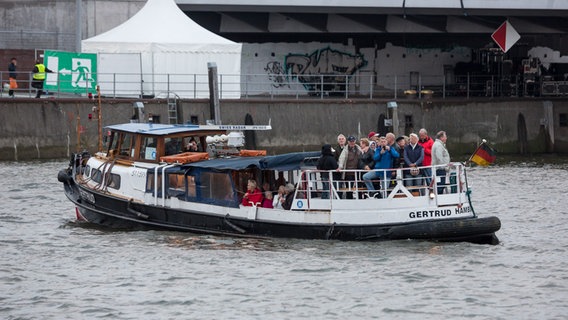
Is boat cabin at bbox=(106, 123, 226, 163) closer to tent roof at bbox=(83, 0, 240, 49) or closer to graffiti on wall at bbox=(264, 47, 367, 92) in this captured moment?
tent roof at bbox=(83, 0, 240, 49)

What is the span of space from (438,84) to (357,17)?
6451mm

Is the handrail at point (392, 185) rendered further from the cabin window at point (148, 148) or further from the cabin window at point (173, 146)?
the cabin window at point (148, 148)

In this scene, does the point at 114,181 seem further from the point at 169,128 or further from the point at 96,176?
the point at 169,128

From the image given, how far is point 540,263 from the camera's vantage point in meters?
28.1

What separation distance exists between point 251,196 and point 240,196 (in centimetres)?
39

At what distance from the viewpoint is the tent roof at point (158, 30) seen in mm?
50469

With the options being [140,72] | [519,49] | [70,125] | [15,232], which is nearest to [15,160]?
[70,125]

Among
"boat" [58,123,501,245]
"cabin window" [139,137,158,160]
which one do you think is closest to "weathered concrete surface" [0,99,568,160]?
"boat" [58,123,501,245]

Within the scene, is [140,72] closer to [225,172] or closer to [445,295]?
[225,172]

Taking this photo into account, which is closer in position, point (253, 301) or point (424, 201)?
point (253, 301)

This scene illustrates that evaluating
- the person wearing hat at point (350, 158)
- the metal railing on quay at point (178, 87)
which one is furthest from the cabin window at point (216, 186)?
the metal railing on quay at point (178, 87)

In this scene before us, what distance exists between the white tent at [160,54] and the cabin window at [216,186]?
1946 centimetres

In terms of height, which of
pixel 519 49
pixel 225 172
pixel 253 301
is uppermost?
pixel 519 49

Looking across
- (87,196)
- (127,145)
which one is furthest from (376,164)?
(87,196)
